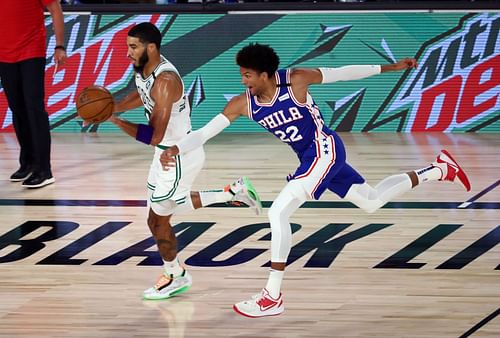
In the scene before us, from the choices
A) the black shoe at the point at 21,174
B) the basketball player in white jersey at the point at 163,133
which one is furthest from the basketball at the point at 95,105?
the black shoe at the point at 21,174

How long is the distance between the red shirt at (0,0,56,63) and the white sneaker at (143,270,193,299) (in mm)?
3665

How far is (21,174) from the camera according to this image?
32.1 ft

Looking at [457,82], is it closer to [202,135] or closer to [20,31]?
[20,31]

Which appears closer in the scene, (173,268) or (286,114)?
(286,114)

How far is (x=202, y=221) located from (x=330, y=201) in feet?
4.18

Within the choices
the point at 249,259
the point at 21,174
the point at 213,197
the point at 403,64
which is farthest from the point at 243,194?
the point at 21,174

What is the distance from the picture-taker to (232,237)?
24.8 ft

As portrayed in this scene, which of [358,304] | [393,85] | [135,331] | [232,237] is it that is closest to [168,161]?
[135,331]

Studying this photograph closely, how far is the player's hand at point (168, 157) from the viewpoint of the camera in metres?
5.69

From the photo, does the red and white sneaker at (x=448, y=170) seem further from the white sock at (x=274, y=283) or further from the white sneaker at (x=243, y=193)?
the white sock at (x=274, y=283)

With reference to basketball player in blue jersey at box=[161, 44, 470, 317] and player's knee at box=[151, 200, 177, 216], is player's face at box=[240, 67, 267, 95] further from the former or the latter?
player's knee at box=[151, 200, 177, 216]

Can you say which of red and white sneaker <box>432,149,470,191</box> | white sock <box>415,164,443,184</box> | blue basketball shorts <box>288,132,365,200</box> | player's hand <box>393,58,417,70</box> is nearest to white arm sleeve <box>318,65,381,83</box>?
player's hand <box>393,58,417,70</box>

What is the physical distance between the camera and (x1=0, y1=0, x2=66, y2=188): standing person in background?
9.15 metres

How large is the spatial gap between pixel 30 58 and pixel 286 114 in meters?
3.97
